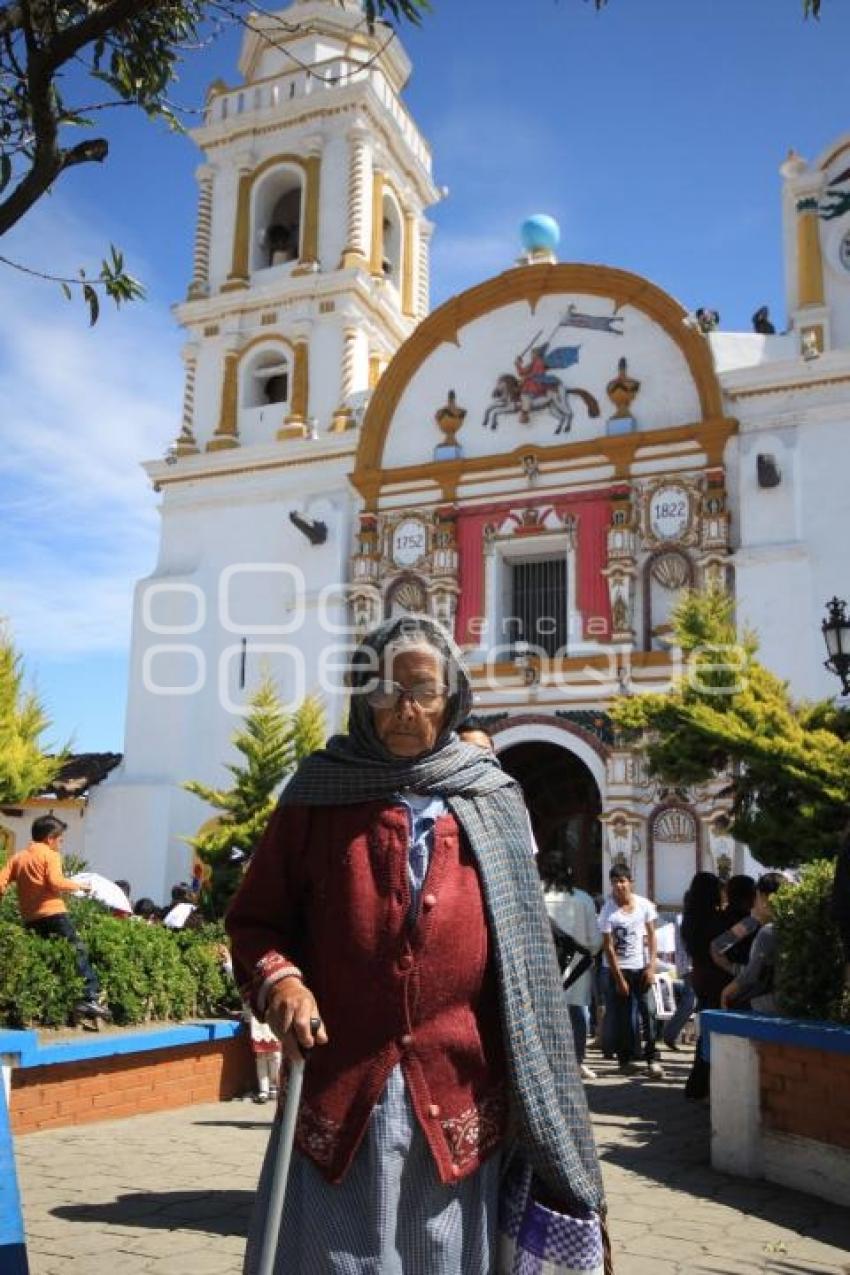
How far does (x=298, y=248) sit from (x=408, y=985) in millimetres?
21897

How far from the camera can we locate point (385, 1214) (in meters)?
2.19

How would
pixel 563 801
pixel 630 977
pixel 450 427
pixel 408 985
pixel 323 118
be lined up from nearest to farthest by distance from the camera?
pixel 408 985, pixel 630 977, pixel 563 801, pixel 450 427, pixel 323 118

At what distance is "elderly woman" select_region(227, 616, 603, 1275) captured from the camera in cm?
222

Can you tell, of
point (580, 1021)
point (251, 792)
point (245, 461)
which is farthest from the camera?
point (245, 461)

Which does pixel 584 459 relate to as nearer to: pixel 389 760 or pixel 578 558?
pixel 578 558

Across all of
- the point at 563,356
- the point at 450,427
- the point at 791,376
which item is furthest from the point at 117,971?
the point at 563,356

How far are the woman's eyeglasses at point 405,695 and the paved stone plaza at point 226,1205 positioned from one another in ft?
7.95

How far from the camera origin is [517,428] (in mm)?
18547

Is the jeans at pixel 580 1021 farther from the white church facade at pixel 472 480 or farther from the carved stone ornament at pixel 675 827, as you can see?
the carved stone ornament at pixel 675 827

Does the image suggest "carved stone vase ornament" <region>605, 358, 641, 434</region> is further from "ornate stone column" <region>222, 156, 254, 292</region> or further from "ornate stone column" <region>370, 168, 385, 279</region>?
"ornate stone column" <region>222, 156, 254, 292</region>

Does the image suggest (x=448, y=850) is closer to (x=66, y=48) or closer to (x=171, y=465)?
(x=66, y=48)

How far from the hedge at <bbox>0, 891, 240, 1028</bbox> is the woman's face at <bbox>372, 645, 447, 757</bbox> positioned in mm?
4242

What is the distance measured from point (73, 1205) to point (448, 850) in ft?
10.3

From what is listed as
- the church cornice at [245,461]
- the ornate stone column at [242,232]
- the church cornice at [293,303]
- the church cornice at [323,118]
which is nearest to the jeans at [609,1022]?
the church cornice at [245,461]
